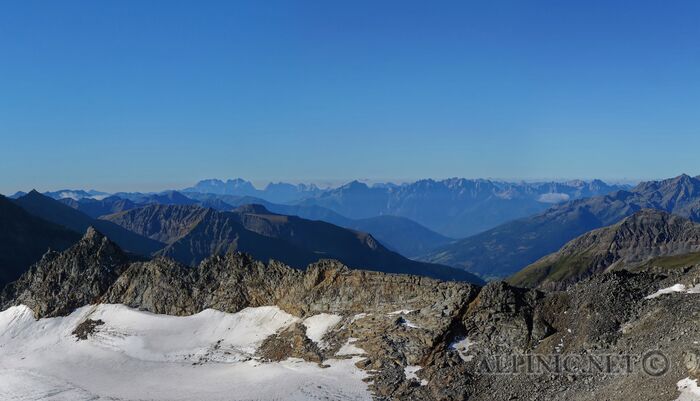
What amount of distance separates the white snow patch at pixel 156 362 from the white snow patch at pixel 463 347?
31.6ft

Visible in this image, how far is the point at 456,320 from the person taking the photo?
58.5 meters

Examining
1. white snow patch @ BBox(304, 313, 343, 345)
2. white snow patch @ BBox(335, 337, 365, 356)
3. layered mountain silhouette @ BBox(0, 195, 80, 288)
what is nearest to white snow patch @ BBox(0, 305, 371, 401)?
white snow patch @ BBox(335, 337, 365, 356)

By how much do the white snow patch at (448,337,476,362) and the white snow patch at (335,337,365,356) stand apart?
969 centimetres

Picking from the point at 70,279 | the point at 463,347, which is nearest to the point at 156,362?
the point at 70,279

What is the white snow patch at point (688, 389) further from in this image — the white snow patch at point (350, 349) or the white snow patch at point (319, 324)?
the white snow patch at point (319, 324)

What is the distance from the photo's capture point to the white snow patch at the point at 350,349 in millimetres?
59041

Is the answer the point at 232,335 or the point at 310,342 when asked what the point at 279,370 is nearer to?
the point at 310,342

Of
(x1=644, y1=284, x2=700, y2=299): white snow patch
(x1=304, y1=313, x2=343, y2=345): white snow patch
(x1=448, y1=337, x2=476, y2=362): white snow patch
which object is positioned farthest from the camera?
(x1=304, y1=313, x2=343, y2=345): white snow patch

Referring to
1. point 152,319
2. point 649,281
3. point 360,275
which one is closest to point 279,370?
point 360,275

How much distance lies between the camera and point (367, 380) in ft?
179

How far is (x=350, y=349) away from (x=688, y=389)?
32032mm

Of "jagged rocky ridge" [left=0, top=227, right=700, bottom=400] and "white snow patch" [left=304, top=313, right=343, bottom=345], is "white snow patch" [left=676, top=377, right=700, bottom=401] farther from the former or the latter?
"white snow patch" [left=304, top=313, right=343, bottom=345]

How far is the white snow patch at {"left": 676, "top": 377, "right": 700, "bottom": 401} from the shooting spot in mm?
37188

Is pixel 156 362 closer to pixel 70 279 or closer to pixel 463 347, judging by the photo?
pixel 70 279
